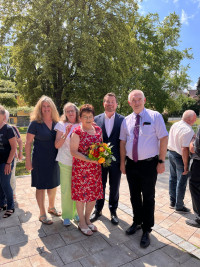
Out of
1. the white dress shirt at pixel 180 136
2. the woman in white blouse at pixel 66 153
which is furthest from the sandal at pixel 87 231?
the white dress shirt at pixel 180 136

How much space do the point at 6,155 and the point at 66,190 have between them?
1318 mm

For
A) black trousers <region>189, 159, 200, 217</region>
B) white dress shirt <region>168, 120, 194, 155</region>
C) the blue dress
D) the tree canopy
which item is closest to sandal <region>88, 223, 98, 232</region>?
the blue dress

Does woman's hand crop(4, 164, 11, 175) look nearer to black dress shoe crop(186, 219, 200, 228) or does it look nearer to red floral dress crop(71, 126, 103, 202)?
red floral dress crop(71, 126, 103, 202)

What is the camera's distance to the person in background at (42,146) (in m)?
3.17

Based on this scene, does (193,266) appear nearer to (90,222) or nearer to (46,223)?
(90,222)

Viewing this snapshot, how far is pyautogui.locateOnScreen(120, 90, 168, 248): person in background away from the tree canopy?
8.78 metres

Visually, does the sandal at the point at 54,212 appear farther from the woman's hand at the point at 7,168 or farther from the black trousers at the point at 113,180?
the woman's hand at the point at 7,168

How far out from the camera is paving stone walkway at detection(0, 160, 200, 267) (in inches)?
100

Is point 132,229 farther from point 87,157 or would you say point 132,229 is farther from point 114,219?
point 87,157

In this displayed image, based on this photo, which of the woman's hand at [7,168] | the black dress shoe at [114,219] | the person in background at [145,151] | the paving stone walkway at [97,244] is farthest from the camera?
the woman's hand at [7,168]

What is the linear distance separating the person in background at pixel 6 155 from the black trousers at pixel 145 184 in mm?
2096

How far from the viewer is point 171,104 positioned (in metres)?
22.9

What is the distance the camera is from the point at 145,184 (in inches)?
115

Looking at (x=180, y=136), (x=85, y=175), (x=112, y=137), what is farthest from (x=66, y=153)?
(x=180, y=136)
